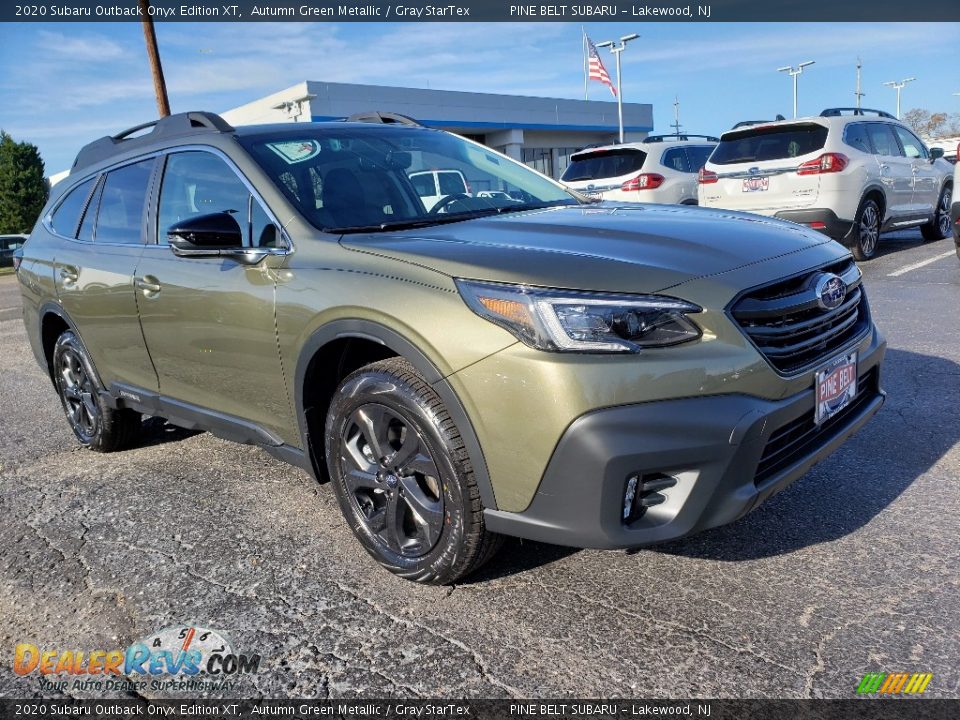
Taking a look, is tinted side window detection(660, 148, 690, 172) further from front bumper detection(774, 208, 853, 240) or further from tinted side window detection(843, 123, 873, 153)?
front bumper detection(774, 208, 853, 240)

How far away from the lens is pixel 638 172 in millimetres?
11945

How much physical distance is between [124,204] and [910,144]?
10566 millimetres

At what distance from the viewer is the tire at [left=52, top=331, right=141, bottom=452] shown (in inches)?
174

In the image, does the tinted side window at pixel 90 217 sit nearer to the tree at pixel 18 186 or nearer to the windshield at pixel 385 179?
the windshield at pixel 385 179

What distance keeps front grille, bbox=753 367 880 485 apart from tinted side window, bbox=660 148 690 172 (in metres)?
10.1

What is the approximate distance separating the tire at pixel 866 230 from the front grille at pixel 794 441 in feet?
25.5

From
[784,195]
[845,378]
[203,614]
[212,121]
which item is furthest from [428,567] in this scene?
[784,195]

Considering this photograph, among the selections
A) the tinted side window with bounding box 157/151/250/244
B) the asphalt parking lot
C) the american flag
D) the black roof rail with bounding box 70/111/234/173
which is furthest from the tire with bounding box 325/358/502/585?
the american flag

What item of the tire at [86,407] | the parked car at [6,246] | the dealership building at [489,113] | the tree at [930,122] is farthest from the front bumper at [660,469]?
the tree at [930,122]

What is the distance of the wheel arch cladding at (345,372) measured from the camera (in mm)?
2391

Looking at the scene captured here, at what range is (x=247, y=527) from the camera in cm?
337

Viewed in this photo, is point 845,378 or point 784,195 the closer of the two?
point 845,378

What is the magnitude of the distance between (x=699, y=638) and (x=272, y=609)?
138cm

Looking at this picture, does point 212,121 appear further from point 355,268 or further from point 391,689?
point 391,689
